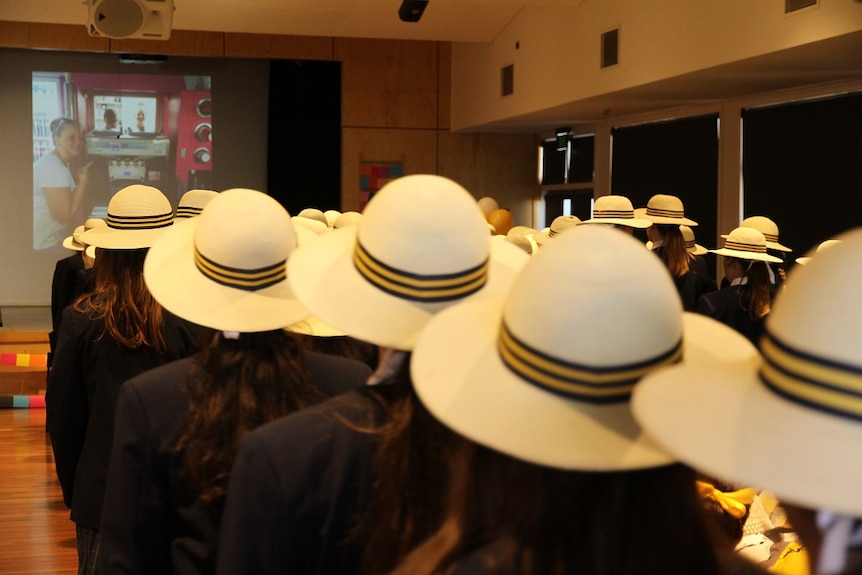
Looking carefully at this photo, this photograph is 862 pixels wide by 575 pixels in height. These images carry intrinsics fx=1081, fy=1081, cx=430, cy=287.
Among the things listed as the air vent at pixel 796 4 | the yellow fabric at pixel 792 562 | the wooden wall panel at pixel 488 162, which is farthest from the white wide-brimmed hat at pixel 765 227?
the wooden wall panel at pixel 488 162

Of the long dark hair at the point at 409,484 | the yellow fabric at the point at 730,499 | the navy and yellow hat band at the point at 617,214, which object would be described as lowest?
the yellow fabric at the point at 730,499

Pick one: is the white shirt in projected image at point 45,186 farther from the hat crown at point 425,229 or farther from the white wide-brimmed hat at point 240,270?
the hat crown at point 425,229

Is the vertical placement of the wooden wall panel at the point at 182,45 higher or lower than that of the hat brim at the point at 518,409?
higher

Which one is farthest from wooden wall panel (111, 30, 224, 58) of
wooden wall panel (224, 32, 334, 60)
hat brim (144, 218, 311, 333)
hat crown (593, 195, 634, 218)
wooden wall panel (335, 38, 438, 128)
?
hat brim (144, 218, 311, 333)

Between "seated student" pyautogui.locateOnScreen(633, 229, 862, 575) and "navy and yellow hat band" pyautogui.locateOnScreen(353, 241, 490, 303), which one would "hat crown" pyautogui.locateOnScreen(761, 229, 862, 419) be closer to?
"seated student" pyautogui.locateOnScreen(633, 229, 862, 575)

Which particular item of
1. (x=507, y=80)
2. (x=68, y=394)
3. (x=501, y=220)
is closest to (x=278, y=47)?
(x=507, y=80)

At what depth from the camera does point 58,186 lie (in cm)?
1338

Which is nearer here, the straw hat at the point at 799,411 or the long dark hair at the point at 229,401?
the straw hat at the point at 799,411

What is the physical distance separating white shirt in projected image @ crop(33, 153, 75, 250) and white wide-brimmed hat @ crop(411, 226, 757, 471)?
43.0 ft

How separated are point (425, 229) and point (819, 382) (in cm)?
71

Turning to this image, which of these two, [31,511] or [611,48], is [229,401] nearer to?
[31,511]

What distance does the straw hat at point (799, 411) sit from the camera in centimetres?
93

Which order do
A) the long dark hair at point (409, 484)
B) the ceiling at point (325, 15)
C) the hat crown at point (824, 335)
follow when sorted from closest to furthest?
1. the hat crown at point (824, 335)
2. the long dark hair at point (409, 484)
3. the ceiling at point (325, 15)

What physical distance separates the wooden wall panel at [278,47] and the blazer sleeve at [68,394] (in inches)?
423
